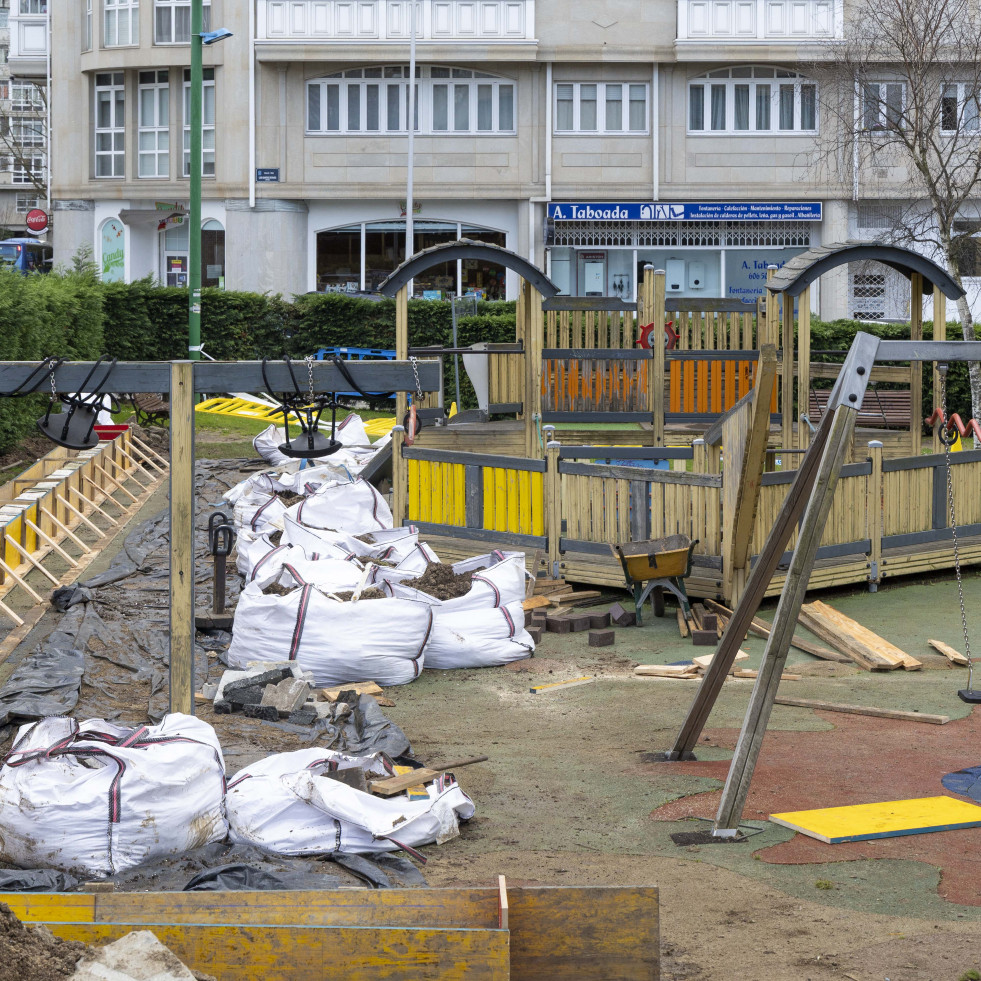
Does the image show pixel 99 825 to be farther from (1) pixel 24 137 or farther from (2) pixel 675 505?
(1) pixel 24 137

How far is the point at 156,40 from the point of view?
3953cm

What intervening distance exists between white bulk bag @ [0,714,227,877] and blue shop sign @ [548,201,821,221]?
32886mm

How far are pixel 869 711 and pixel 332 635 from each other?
3827 mm

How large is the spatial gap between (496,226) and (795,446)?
24.6 m

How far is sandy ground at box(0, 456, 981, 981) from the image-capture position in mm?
5660

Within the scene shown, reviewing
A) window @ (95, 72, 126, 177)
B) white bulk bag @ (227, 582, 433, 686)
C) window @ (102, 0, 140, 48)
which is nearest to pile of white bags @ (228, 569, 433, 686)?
white bulk bag @ (227, 582, 433, 686)

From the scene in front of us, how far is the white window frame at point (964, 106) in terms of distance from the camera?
22991 mm

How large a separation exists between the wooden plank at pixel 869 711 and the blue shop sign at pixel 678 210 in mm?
29736

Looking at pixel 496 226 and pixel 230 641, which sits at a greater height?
pixel 496 226

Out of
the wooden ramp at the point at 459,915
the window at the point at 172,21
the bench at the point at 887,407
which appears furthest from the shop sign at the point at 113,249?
the wooden ramp at the point at 459,915

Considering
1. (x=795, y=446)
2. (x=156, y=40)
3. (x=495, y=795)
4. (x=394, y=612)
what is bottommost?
(x=495, y=795)

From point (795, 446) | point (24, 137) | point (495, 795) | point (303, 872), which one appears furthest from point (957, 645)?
point (24, 137)

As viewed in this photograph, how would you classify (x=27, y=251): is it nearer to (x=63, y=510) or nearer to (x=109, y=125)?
(x=109, y=125)

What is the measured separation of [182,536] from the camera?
7754 mm
